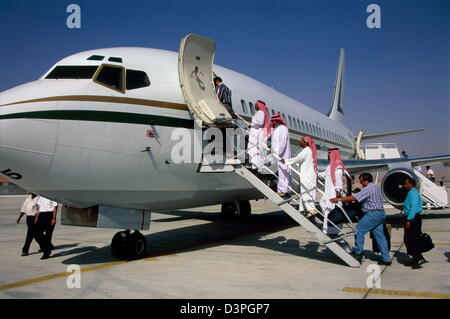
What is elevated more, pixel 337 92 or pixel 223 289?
pixel 337 92

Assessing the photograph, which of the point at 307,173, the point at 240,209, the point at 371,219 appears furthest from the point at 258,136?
the point at 240,209

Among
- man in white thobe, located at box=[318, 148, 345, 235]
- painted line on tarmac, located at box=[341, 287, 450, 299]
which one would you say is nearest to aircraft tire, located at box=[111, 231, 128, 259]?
man in white thobe, located at box=[318, 148, 345, 235]

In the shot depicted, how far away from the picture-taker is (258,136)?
9.19 metres

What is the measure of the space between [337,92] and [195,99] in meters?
25.9

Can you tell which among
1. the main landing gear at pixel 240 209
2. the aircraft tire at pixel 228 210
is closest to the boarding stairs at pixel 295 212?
the main landing gear at pixel 240 209

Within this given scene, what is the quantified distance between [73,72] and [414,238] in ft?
22.2

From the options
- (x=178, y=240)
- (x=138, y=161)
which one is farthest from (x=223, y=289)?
(x=178, y=240)

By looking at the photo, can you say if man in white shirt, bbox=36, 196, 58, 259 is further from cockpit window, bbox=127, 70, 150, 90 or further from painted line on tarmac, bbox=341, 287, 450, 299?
painted line on tarmac, bbox=341, 287, 450, 299

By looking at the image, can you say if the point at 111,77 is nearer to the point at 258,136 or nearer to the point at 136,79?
the point at 136,79

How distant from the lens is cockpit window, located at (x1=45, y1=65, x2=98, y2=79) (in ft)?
23.7

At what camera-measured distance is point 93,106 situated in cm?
684

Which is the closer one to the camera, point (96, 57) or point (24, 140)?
point (24, 140)
